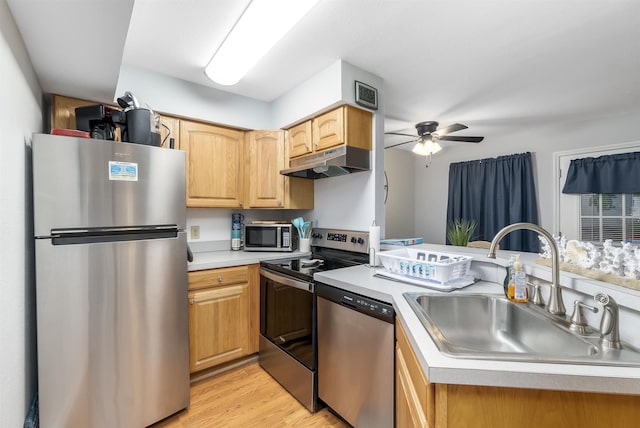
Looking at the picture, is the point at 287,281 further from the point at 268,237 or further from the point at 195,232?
the point at 195,232

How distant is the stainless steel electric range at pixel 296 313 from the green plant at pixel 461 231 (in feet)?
7.34

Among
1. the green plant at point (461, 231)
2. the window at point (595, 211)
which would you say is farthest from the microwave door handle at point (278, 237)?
the window at point (595, 211)

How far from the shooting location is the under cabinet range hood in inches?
74.4

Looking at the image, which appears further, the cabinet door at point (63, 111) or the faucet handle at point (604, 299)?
the cabinet door at point (63, 111)

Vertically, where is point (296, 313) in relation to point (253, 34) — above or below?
below

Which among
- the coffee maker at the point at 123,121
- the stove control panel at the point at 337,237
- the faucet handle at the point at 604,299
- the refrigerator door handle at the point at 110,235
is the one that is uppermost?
the coffee maker at the point at 123,121

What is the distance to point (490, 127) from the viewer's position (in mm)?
3588

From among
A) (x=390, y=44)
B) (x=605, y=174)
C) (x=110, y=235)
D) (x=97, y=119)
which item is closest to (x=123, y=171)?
(x=110, y=235)

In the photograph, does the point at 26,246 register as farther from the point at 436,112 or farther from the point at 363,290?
the point at 436,112

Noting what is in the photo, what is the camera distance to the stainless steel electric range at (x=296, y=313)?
1651mm

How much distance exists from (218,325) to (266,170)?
1300mm

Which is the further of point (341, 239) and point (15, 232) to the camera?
point (341, 239)

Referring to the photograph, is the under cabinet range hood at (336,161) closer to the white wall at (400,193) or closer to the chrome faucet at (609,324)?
the chrome faucet at (609,324)

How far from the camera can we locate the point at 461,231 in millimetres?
3844
